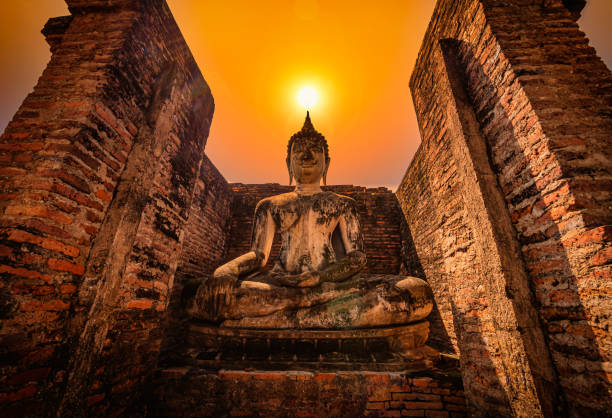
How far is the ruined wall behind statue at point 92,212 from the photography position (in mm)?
1446

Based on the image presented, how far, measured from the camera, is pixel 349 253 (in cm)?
312

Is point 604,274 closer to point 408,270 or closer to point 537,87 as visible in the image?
point 537,87

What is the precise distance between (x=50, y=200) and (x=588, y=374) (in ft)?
11.5

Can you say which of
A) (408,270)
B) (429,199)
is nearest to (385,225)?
(408,270)

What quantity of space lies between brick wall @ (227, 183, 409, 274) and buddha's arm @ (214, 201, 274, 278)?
3076mm

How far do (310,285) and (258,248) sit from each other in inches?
42.4

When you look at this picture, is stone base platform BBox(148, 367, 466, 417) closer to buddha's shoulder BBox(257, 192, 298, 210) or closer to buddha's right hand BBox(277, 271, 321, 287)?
buddha's right hand BBox(277, 271, 321, 287)

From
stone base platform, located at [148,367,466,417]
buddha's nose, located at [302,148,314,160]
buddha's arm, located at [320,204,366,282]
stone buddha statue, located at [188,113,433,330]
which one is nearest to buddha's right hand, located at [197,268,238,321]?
stone buddha statue, located at [188,113,433,330]

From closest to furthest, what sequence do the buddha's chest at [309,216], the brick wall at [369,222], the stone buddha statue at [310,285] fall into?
the stone buddha statue at [310,285], the buddha's chest at [309,216], the brick wall at [369,222]

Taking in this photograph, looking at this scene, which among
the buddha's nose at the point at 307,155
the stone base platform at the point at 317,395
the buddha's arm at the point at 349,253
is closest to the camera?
the stone base platform at the point at 317,395

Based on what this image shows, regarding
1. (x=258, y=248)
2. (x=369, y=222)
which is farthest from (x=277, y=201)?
(x=369, y=222)

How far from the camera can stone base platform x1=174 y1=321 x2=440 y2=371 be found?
2.11 metres

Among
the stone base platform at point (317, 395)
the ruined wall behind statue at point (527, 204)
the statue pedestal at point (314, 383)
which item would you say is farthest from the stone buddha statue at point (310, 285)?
the ruined wall behind statue at point (527, 204)

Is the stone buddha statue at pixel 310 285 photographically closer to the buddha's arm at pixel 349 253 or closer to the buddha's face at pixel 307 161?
the buddha's arm at pixel 349 253
